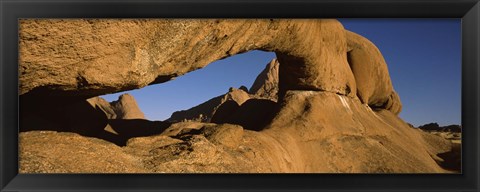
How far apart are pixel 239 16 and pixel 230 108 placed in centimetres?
885

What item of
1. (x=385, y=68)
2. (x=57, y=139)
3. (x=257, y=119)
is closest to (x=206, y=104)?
(x=385, y=68)

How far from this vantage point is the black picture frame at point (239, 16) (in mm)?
5371

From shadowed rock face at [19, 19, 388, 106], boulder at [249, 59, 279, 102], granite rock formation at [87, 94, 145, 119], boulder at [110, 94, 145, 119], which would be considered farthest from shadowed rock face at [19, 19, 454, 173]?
boulder at [249, 59, 279, 102]

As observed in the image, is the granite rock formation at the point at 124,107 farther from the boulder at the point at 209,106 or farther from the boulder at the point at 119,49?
the boulder at the point at 119,49

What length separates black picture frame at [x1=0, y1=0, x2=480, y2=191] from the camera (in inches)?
211

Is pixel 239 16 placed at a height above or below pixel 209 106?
above

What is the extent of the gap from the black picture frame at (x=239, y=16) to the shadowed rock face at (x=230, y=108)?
19cm

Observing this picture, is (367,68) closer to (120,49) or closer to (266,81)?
(120,49)

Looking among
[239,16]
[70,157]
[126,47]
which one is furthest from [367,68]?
[70,157]

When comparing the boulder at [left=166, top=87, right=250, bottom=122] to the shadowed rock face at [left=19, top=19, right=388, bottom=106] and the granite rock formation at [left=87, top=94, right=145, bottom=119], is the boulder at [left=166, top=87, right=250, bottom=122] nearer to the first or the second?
the granite rock formation at [left=87, top=94, right=145, bottom=119]

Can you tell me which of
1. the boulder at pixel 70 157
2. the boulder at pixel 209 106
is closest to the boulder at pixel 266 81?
the boulder at pixel 209 106

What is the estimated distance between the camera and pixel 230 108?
14266mm
